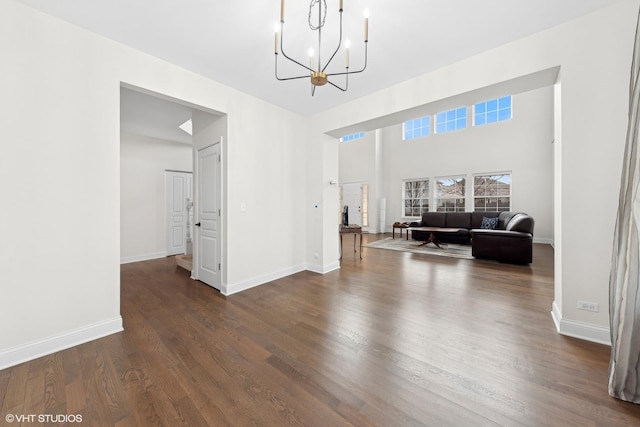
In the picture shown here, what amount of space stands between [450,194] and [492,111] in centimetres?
288

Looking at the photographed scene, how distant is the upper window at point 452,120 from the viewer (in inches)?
321

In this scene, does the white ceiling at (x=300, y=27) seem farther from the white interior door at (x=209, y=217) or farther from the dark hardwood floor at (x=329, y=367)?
the dark hardwood floor at (x=329, y=367)

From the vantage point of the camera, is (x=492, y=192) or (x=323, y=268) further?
(x=492, y=192)

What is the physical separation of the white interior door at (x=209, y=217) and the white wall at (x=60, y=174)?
1001 mm

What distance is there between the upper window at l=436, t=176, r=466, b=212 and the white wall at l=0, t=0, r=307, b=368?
8.29 m

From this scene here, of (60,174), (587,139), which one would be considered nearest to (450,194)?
(587,139)

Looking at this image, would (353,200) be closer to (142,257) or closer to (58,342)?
(142,257)

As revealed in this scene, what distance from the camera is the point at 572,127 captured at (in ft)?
6.81

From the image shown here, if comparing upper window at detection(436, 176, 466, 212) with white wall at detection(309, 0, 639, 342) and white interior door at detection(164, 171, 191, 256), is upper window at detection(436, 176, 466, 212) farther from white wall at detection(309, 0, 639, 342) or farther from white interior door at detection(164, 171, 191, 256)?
white interior door at detection(164, 171, 191, 256)

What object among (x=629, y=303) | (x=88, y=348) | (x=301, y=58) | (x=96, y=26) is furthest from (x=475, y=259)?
(x=96, y=26)

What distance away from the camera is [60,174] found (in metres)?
2.01

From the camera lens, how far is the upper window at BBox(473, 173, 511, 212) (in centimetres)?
743

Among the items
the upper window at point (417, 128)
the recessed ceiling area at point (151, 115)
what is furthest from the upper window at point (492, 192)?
the recessed ceiling area at point (151, 115)

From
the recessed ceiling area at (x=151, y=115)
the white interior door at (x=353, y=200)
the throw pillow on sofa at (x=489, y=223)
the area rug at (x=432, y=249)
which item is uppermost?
the recessed ceiling area at (x=151, y=115)
